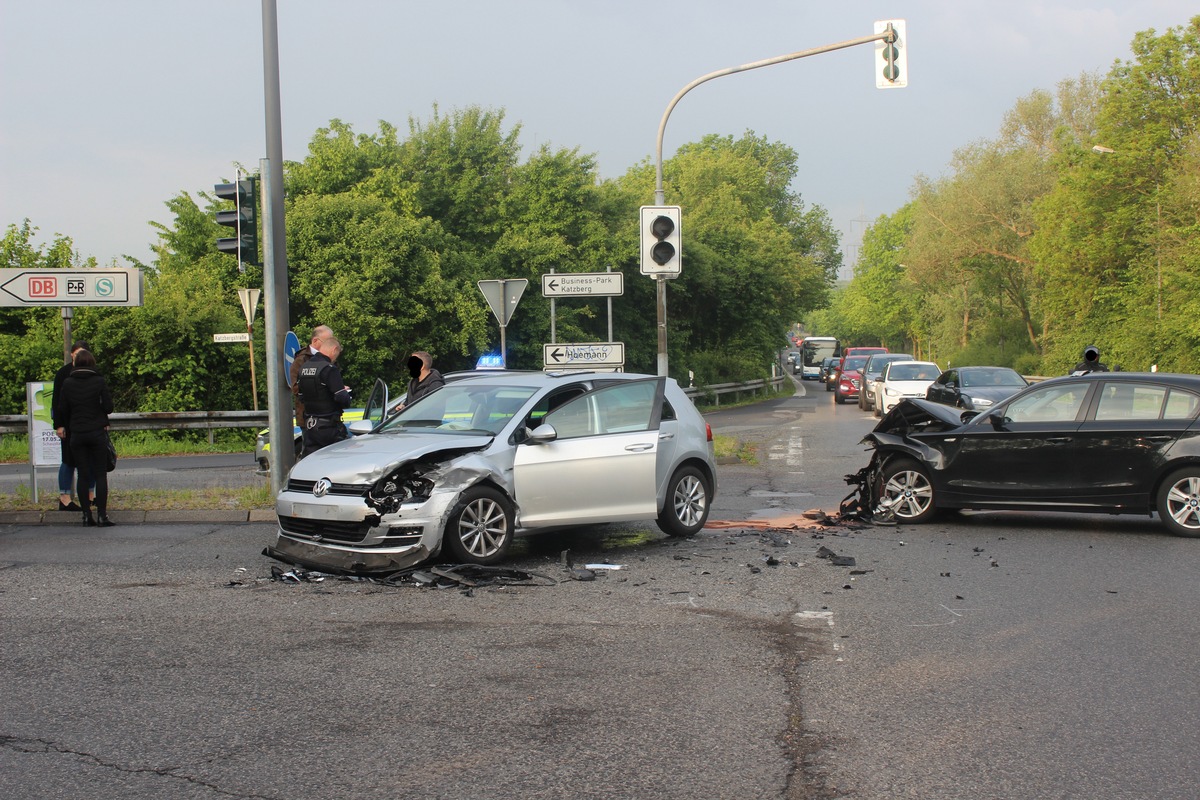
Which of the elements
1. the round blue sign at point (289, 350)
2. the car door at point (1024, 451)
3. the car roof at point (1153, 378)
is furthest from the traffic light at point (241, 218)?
the car roof at point (1153, 378)

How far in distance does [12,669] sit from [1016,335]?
6607 centimetres

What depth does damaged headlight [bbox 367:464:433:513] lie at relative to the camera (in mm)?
8367

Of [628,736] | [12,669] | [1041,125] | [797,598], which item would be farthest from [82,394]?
[1041,125]

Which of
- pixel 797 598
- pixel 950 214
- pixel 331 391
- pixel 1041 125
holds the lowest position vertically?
pixel 797 598

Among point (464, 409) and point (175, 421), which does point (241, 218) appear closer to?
point (464, 409)

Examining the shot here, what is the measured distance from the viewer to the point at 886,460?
11.6 meters

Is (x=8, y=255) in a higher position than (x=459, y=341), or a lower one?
higher

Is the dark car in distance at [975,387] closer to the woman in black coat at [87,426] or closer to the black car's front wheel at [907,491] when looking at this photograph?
the black car's front wheel at [907,491]

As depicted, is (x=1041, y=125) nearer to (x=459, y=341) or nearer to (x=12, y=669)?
(x=459, y=341)

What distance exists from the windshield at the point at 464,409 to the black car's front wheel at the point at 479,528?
0.73 metres

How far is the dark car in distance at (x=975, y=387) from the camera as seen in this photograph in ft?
76.3

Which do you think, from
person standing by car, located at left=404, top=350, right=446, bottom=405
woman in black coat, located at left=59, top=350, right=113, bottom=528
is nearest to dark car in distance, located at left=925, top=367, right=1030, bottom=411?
person standing by car, located at left=404, top=350, right=446, bottom=405

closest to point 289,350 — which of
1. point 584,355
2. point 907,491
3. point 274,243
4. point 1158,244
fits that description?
point 274,243

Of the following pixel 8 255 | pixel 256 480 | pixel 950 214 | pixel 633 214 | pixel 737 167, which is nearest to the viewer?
pixel 256 480
